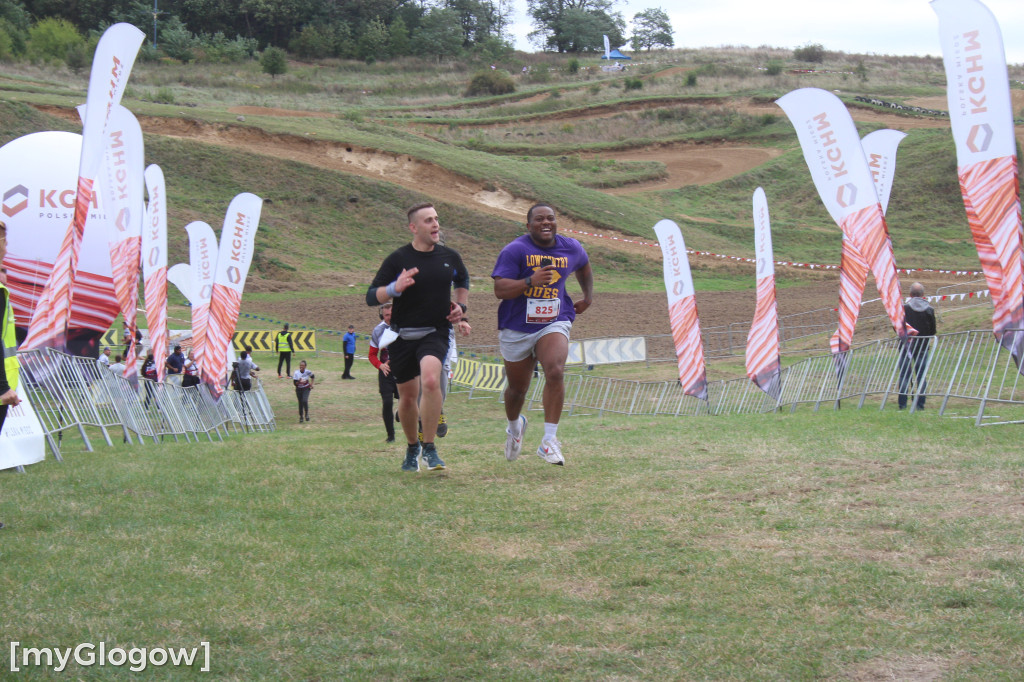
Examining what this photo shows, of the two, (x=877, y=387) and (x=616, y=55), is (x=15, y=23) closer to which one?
(x=616, y=55)

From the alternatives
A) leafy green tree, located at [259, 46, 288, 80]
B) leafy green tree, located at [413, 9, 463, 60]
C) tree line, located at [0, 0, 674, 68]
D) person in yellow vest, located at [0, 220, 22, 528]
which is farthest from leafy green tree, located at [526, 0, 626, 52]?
person in yellow vest, located at [0, 220, 22, 528]

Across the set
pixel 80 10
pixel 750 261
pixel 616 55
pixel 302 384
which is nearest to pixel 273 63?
pixel 80 10

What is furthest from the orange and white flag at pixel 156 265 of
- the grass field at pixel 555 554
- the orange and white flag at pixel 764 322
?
the orange and white flag at pixel 764 322

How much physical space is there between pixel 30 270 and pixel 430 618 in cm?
1889

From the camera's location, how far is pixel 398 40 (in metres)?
106

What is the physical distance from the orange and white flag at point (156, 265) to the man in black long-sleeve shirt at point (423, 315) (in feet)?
31.1

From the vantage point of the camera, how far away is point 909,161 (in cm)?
6016

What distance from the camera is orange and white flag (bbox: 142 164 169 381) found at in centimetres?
1626

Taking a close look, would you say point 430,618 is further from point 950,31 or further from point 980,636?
point 950,31

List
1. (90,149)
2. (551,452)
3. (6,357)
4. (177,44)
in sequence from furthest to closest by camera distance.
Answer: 1. (177,44)
2. (90,149)
3. (551,452)
4. (6,357)

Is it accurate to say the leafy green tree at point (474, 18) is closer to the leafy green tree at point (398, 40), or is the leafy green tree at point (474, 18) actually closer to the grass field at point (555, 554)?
the leafy green tree at point (398, 40)

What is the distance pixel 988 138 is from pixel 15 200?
18.4 meters

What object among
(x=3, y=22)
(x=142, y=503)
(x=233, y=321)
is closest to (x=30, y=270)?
(x=233, y=321)

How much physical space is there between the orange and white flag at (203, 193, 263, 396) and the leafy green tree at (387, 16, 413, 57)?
93937 millimetres
